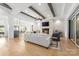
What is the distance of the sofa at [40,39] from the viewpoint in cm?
488

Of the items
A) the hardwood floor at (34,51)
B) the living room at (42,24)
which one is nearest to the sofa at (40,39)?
the living room at (42,24)

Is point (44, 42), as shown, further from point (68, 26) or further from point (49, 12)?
point (68, 26)

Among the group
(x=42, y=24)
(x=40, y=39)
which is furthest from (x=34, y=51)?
Answer: (x=42, y=24)

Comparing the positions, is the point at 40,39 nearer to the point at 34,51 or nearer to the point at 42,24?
the point at 42,24

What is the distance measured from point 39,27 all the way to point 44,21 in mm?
387

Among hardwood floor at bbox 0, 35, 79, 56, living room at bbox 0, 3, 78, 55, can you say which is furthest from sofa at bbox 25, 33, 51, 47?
hardwood floor at bbox 0, 35, 79, 56

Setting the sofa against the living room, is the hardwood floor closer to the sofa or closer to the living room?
the living room

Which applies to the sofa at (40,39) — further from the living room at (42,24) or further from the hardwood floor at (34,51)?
the hardwood floor at (34,51)

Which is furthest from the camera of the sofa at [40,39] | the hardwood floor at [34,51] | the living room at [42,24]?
the sofa at [40,39]

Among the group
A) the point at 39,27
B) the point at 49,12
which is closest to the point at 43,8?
the point at 49,12

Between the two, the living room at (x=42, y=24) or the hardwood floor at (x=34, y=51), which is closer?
the hardwood floor at (x=34, y=51)

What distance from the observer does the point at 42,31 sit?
5348mm

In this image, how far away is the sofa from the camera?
488 cm

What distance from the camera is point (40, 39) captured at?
5.31 m
